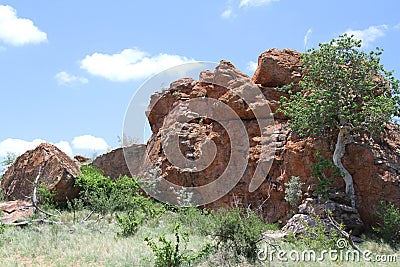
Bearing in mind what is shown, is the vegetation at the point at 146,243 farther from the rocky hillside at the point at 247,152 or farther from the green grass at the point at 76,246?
the rocky hillside at the point at 247,152

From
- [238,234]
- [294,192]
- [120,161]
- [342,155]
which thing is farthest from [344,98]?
[120,161]

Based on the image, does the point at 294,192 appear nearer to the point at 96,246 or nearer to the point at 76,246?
the point at 96,246

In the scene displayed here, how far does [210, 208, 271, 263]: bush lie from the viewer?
26.1 ft

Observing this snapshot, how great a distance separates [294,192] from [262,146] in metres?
2.49

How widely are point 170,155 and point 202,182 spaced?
6.17ft

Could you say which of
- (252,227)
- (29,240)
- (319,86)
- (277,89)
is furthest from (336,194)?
(29,240)

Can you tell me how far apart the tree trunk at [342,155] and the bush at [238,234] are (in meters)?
5.77

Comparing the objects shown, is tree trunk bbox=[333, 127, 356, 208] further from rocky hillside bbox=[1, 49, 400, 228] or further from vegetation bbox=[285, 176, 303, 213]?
vegetation bbox=[285, 176, 303, 213]

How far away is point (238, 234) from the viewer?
8000 mm

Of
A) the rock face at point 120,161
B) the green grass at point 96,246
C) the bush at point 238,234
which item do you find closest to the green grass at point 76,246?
the green grass at point 96,246

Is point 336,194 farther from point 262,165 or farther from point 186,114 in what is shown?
point 186,114

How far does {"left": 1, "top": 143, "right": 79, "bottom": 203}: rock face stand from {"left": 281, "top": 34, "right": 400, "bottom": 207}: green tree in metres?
8.21

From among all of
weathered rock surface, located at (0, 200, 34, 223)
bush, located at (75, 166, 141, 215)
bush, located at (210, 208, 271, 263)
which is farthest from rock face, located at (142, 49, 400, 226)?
bush, located at (210, 208, 271, 263)

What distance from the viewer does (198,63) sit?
17578 millimetres
